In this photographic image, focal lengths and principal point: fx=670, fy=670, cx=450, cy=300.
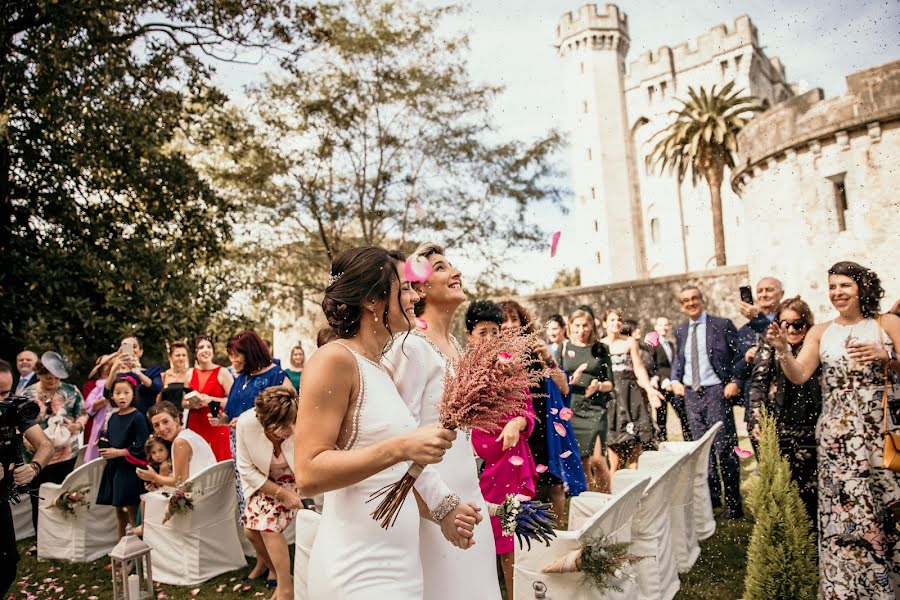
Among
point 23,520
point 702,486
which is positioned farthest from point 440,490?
point 23,520

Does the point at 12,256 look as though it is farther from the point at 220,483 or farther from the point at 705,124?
the point at 705,124

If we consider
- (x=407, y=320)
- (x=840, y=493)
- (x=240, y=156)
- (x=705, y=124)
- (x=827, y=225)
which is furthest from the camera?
(x=705, y=124)

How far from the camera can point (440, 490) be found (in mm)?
2236

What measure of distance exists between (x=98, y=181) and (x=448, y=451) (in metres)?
9.51

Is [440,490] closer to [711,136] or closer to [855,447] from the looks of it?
[855,447]

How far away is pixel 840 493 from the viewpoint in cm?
403

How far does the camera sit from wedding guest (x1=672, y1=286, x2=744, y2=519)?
691 cm

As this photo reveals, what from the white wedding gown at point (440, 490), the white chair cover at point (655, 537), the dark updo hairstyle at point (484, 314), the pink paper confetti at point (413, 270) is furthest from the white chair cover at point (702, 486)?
the pink paper confetti at point (413, 270)

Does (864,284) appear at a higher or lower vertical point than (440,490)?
higher

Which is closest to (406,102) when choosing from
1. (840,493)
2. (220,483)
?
(220,483)

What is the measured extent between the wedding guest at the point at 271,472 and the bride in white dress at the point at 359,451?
2602 millimetres

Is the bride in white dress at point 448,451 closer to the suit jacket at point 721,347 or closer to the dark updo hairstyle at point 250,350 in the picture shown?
the dark updo hairstyle at point 250,350

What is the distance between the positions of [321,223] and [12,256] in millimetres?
11083

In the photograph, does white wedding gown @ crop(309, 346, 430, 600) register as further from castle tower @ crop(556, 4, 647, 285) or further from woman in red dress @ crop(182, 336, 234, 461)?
castle tower @ crop(556, 4, 647, 285)
